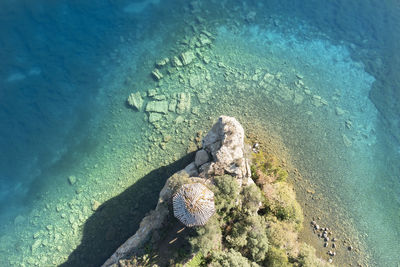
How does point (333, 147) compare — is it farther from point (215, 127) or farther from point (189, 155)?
point (189, 155)

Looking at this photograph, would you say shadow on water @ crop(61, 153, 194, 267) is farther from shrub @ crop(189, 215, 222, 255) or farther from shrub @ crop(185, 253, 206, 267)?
shrub @ crop(189, 215, 222, 255)

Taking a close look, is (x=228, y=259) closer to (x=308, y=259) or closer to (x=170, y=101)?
(x=308, y=259)

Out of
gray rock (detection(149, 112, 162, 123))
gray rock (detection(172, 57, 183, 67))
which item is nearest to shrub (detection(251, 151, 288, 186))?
gray rock (detection(149, 112, 162, 123))

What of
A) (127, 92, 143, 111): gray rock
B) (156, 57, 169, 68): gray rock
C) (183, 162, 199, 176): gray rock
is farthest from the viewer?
→ (156, 57, 169, 68): gray rock

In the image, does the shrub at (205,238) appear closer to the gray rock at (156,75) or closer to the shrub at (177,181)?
the shrub at (177,181)

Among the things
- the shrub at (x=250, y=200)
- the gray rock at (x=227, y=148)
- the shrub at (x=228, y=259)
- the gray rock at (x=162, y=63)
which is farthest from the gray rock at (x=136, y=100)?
the shrub at (x=228, y=259)

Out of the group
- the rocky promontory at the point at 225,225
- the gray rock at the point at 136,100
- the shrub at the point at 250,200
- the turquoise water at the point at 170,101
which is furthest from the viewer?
the gray rock at the point at 136,100

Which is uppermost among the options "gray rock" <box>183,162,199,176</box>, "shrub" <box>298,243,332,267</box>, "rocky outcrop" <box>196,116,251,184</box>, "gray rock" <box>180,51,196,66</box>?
"gray rock" <box>180,51,196,66</box>
